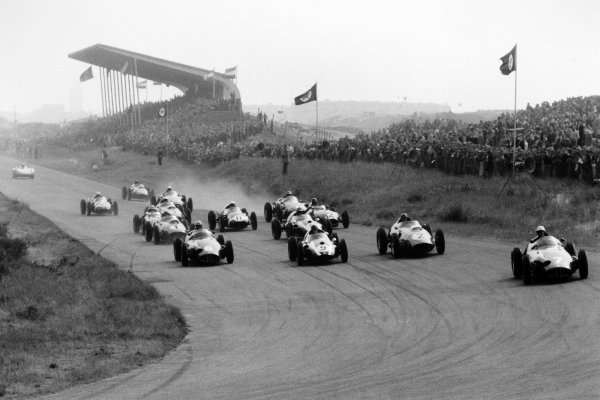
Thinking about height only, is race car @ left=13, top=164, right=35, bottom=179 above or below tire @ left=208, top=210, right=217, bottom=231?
above

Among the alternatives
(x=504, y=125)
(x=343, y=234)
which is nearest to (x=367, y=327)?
(x=343, y=234)

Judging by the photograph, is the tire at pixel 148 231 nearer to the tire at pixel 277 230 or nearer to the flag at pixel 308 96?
the tire at pixel 277 230

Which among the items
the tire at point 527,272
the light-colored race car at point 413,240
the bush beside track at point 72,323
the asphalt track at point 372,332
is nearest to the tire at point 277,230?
the asphalt track at point 372,332

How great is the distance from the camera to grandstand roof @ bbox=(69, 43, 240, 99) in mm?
122188

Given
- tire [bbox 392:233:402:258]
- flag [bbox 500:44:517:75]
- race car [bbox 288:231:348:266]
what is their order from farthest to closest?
flag [bbox 500:44:517:75] → tire [bbox 392:233:402:258] → race car [bbox 288:231:348:266]

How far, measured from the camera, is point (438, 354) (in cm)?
1650

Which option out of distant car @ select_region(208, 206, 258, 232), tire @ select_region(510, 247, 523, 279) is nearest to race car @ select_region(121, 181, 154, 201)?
distant car @ select_region(208, 206, 258, 232)

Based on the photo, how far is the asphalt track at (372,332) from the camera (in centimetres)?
1438

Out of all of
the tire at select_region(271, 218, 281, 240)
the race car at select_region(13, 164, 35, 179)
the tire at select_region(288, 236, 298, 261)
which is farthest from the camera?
the race car at select_region(13, 164, 35, 179)

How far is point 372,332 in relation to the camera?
62.1ft

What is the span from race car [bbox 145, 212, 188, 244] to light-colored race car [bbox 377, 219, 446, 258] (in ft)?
33.7

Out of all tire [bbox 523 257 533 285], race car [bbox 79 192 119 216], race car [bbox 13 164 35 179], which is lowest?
tire [bbox 523 257 533 285]

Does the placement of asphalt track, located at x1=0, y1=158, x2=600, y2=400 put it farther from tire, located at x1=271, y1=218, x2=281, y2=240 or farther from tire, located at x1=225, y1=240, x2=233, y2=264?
tire, located at x1=271, y1=218, x2=281, y2=240

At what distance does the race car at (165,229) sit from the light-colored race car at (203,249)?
639cm
